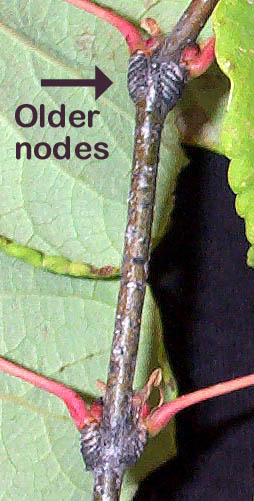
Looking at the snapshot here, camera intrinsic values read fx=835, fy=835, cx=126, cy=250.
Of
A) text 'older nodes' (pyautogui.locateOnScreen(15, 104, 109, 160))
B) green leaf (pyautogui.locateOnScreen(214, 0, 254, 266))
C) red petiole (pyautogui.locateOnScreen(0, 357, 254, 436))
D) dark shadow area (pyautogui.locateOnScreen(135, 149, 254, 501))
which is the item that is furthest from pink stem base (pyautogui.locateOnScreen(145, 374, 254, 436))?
dark shadow area (pyautogui.locateOnScreen(135, 149, 254, 501))

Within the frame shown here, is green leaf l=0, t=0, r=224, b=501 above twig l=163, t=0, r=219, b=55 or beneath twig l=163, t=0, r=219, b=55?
beneath

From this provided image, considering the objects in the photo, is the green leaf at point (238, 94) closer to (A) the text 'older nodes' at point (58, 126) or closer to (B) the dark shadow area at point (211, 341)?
(A) the text 'older nodes' at point (58, 126)

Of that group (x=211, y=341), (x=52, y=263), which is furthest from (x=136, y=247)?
(x=211, y=341)

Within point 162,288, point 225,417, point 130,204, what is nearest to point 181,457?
point 225,417

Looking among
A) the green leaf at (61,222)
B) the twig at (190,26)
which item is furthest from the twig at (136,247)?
the green leaf at (61,222)

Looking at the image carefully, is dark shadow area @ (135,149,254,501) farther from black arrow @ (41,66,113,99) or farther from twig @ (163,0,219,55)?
twig @ (163,0,219,55)
